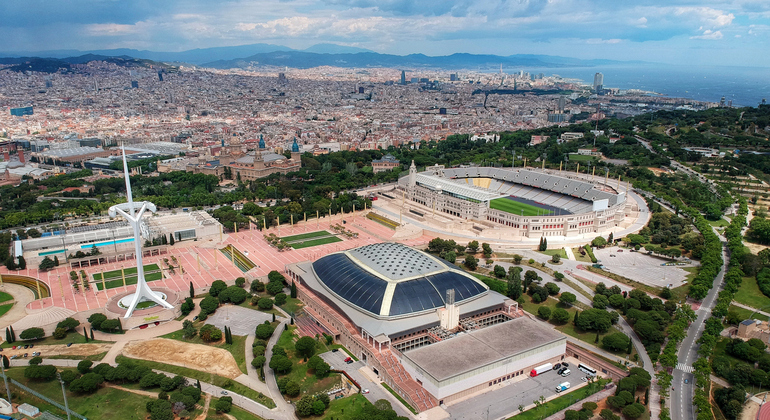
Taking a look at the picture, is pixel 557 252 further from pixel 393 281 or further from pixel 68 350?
pixel 68 350

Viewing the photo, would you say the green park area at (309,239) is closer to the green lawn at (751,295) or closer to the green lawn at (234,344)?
the green lawn at (234,344)

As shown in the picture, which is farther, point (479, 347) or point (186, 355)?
point (186, 355)

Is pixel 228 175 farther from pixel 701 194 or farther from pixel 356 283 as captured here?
pixel 701 194

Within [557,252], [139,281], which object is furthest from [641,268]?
[139,281]

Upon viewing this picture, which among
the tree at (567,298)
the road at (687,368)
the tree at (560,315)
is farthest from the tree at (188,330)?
the road at (687,368)

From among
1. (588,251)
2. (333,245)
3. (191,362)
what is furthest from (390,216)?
(191,362)

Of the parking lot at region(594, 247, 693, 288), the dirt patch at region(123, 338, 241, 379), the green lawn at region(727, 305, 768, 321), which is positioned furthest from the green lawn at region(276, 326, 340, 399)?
the green lawn at region(727, 305, 768, 321)
